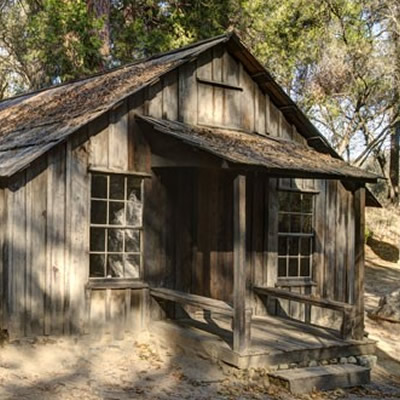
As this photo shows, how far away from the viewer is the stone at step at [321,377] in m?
8.14

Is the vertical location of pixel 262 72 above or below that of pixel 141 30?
below

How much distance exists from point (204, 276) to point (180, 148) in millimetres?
2412

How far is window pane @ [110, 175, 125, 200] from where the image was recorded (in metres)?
9.73

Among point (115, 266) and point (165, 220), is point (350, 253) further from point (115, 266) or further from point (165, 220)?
point (115, 266)

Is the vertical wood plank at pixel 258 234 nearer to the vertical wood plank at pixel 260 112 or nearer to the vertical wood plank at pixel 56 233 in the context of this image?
the vertical wood plank at pixel 260 112

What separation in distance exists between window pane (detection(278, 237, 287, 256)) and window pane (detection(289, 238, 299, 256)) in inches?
5.8

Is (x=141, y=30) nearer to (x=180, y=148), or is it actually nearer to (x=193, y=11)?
(x=193, y=11)

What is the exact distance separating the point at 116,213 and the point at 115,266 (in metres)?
0.82

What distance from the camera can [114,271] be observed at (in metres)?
9.77

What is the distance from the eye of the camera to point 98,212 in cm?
960

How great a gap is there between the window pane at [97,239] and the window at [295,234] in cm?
346

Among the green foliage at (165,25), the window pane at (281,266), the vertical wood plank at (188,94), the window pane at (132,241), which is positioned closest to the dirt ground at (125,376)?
the window pane at (132,241)

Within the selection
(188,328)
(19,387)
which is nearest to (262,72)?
(188,328)

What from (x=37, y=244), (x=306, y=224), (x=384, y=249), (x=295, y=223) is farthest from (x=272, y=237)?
(x=384, y=249)
